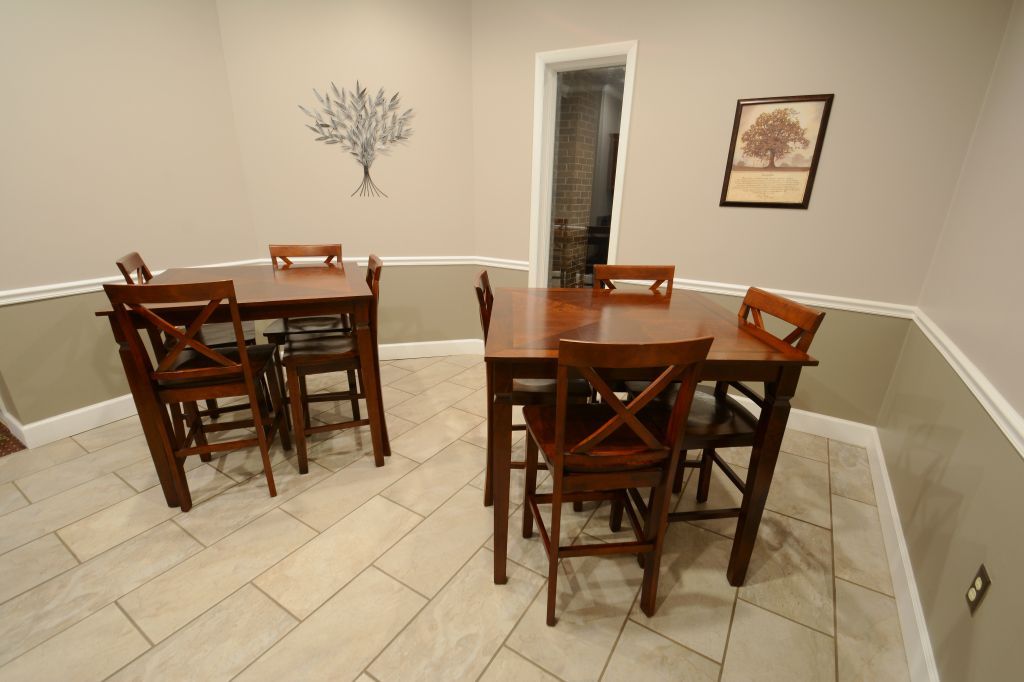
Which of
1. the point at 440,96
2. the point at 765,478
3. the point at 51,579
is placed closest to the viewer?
the point at 765,478

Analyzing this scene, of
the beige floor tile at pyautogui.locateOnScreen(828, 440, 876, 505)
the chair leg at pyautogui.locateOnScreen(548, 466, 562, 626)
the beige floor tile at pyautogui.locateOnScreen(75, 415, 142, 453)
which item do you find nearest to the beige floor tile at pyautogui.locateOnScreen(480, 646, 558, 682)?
the chair leg at pyautogui.locateOnScreen(548, 466, 562, 626)

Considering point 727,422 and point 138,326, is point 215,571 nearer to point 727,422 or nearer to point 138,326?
point 138,326

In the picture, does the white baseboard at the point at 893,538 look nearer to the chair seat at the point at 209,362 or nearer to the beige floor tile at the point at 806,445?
the beige floor tile at the point at 806,445

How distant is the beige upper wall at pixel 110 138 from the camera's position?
6.89 ft

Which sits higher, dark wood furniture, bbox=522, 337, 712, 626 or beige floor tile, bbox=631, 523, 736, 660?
dark wood furniture, bbox=522, 337, 712, 626

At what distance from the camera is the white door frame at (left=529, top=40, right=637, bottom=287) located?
2654mm

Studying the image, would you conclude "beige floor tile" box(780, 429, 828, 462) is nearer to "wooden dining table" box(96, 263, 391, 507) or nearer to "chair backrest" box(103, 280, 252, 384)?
"wooden dining table" box(96, 263, 391, 507)

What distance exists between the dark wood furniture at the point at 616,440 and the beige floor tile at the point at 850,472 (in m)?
1.29

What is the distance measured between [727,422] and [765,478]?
207 millimetres

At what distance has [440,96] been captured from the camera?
311 cm

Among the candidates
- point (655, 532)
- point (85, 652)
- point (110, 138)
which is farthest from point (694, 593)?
point (110, 138)

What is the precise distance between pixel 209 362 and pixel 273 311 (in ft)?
1.26

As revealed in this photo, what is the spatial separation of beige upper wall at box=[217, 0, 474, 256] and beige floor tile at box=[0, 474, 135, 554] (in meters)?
1.77

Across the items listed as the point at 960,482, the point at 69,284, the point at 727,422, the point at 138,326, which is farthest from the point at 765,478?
the point at 69,284
